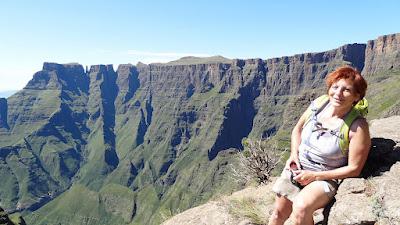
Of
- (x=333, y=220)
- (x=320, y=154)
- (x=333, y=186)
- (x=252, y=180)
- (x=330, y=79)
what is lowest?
(x=252, y=180)

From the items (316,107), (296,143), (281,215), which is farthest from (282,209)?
(316,107)

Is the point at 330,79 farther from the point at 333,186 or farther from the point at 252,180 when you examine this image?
the point at 252,180

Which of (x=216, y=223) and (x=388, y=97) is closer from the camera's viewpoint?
(x=216, y=223)

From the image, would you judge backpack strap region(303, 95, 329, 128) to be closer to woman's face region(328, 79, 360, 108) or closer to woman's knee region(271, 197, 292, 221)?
woman's face region(328, 79, 360, 108)

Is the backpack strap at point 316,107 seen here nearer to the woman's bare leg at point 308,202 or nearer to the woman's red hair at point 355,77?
the woman's red hair at point 355,77

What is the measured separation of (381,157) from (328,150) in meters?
2.27

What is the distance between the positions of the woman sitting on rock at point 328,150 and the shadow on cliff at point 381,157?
123 centimetres

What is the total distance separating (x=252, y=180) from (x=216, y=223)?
22.6ft

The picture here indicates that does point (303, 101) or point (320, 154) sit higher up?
point (320, 154)

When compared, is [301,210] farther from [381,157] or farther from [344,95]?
[381,157]

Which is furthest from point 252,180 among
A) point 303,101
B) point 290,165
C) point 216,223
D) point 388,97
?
point 388,97

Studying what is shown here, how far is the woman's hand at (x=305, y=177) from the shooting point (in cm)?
998

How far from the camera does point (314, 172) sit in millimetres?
9961

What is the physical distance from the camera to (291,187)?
410 inches
